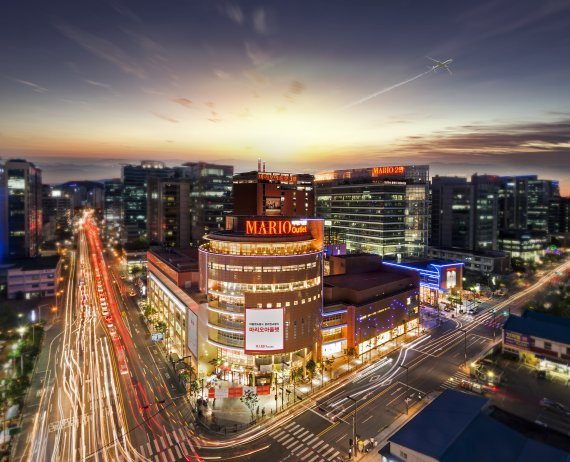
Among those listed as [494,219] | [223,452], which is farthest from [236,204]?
[494,219]

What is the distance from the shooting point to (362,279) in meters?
92.2

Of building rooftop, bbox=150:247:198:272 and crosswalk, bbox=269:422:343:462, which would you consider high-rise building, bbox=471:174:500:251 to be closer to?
building rooftop, bbox=150:247:198:272

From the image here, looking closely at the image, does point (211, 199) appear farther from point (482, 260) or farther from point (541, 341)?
point (541, 341)

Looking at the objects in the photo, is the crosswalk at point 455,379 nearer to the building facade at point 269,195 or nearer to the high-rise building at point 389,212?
the high-rise building at point 389,212

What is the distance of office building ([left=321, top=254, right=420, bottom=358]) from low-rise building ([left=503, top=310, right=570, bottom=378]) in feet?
73.0

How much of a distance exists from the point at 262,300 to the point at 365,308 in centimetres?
2538

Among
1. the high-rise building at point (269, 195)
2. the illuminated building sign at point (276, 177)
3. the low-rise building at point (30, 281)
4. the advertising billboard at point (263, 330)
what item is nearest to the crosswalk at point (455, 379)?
the advertising billboard at point (263, 330)

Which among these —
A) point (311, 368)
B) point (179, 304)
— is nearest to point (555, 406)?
point (311, 368)

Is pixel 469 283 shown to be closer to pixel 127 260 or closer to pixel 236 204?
pixel 236 204

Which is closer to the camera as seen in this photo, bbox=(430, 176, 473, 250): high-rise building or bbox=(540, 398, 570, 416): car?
bbox=(540, 398, 570, 416): car

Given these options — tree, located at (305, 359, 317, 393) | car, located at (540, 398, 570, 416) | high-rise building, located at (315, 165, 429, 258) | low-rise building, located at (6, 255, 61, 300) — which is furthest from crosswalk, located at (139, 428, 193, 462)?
high-rise building, located at (315, 165, 429, 258)

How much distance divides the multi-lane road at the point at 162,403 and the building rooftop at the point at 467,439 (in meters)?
9.90

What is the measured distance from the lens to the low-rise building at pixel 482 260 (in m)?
137

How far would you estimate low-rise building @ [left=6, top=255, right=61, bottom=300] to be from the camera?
374 ft
